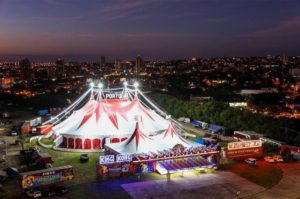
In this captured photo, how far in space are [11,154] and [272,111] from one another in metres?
71.8

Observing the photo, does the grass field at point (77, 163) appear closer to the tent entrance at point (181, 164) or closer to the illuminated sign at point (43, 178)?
the illuminated sign at point (43, 178)

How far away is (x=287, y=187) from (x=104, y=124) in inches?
879

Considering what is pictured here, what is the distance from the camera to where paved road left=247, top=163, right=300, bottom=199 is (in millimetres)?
30828

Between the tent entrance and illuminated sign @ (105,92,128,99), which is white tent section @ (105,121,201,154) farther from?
illuminated sign @ (105,92,128,99)

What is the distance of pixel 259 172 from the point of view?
3653cm

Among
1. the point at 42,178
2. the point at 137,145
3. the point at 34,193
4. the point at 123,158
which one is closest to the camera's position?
the point at 34,193

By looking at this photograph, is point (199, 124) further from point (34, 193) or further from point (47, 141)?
point (34, 193)

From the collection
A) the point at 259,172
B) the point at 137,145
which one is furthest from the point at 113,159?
the point at 259,172

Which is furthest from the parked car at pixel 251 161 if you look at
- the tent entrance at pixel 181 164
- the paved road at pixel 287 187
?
the tent entrance at pixel 181 164

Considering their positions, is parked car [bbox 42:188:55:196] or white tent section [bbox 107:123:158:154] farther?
white tent section [bbox 107:123:158:154]

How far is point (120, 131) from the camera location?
4656 centimetres

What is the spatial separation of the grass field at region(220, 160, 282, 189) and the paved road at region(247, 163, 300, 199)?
531 mm

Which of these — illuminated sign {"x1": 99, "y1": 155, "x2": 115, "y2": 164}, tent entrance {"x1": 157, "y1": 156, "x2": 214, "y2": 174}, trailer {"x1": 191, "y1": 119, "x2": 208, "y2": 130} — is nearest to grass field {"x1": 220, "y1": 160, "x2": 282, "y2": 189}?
tent entrance {"x1": 157, "y1": 156, "x2": 214, "y2": 174}

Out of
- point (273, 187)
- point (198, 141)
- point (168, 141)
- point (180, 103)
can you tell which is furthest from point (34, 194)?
point (180, 103)
